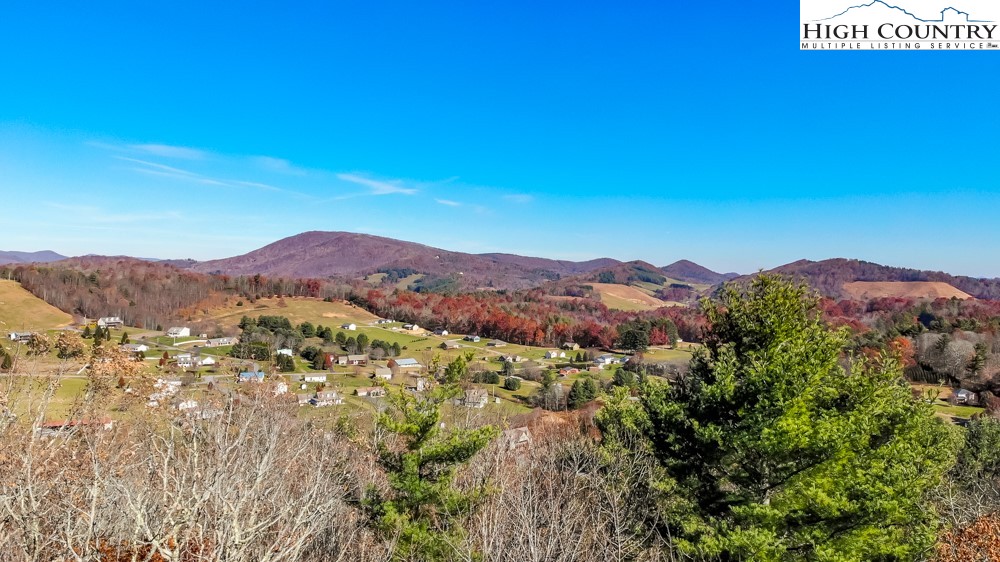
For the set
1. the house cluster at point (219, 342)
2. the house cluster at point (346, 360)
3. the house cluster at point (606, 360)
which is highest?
the house cluster at point (219, 342)

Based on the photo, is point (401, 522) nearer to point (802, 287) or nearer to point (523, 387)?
point (802, 287)

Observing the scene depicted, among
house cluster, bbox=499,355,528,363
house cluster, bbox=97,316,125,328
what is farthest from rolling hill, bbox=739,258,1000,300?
house cluster, bbox=97,316,125,328

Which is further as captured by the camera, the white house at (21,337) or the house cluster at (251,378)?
the house cluster at (251,378)

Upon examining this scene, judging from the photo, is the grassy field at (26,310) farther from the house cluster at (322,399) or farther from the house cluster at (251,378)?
the house cluster at (251,378)

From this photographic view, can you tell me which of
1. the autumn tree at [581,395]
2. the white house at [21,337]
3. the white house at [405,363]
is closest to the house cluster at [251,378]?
the white house at [21,337]

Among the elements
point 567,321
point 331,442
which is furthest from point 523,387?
point 567,321

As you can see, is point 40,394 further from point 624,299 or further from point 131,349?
point 624,299
